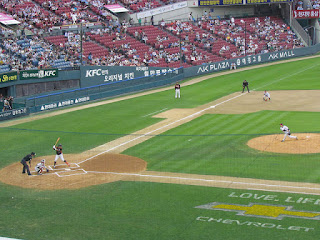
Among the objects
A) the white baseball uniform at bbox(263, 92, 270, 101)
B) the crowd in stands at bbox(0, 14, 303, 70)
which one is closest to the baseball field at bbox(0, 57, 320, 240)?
the white baseball uniform at bbox(263, 92, 270, 101)

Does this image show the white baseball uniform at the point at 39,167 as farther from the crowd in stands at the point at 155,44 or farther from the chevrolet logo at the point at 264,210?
the crowd in stands at the point at 155,44

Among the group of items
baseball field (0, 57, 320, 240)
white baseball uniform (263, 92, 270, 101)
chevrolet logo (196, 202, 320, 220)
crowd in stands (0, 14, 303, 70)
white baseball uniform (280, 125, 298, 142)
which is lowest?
chevrolet logo (196, 202, 320, 220)

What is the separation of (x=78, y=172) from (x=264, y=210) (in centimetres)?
1092

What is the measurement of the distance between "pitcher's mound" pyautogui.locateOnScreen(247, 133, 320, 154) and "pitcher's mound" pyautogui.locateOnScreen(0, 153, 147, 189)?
25.4ft

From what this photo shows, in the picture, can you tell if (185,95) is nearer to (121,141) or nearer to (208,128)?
(208,128)

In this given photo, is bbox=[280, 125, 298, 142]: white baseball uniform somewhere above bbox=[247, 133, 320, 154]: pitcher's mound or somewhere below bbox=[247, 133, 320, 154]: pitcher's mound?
above

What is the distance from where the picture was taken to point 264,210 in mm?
20922

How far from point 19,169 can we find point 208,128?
14759 mm

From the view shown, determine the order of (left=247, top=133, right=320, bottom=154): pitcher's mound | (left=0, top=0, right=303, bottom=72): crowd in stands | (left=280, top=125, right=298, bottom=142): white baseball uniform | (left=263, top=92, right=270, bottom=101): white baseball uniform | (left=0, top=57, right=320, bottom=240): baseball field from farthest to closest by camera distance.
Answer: (left=0, top=0, right=303, bottom=72): crowd in stands < (left=263, top=92, right=270, bottom=101): white baseball uniform < (left=280, top=125, right=298, bottom=142): white baseball uniform < (left=247, top=133, right=320, bottom=154): pitcher's mound < (left=0, top=57, right=320, bottom=240): baseball field

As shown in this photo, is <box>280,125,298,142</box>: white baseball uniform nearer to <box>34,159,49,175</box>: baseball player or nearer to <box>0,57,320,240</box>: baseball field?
<box>0,57,320,240</box>: baseball field

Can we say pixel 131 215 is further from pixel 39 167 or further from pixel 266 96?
pixel 266 96

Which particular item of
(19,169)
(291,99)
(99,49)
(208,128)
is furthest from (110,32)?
(19,169)

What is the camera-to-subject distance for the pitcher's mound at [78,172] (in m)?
25.6

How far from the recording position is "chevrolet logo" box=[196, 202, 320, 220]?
66.3 ft
